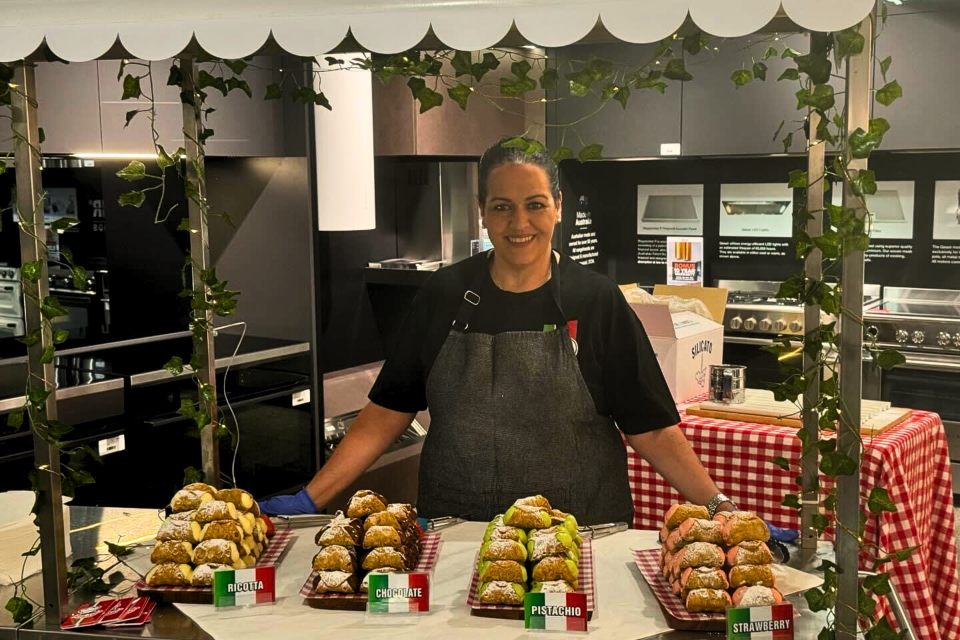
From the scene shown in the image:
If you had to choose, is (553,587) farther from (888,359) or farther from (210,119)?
(210,119)

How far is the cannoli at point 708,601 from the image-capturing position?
1.36 m

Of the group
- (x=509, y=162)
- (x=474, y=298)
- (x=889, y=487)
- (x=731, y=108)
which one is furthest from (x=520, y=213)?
(x=731, y=108)

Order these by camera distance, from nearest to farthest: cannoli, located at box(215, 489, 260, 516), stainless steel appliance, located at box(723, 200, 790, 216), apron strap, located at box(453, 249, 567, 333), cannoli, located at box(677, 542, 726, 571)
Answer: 1. cannoli, located at box(677, 542, 726, 571)
2. cannoli, located at box(215, 489, 260, 516)
3. apron strap, located at box(453, 249, 567, 333)
4. stainless steel appliance, located at box(723, 200, 790, 216)

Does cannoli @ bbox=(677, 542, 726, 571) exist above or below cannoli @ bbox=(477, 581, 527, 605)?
above

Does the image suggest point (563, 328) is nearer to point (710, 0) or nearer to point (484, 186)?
point (484, 186)

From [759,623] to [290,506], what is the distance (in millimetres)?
950

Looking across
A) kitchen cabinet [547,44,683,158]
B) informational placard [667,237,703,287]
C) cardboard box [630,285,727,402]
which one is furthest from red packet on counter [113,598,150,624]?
informational placard [667,237,703,287]

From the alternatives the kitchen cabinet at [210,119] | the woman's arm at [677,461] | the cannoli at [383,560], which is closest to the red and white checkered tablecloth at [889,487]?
the woman's arm at [677,461]

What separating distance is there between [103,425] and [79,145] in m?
0.92

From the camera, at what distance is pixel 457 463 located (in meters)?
2.28

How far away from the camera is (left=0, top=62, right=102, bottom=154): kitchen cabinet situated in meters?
3.17

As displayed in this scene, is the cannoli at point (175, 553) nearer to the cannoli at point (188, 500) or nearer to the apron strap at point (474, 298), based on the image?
the cannoli at point (188, 500)

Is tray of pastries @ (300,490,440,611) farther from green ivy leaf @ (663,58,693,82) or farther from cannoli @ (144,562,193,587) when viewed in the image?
green ivy leaf @ (663,58,693,82)

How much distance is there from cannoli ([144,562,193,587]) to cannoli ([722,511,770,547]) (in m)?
0.78
